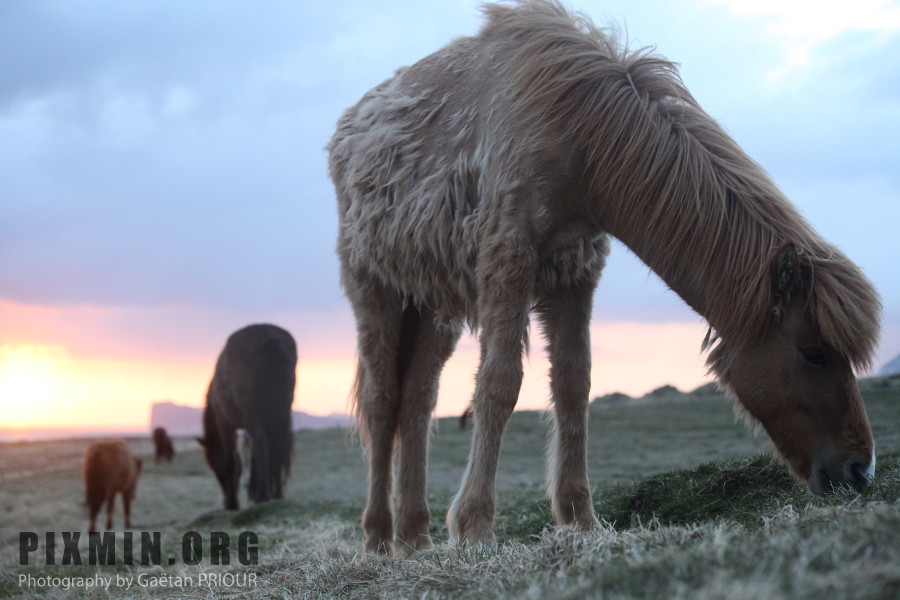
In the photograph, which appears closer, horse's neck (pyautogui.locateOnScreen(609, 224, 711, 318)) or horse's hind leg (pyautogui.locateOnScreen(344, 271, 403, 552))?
horse's neck (pyautogui.locateOnScreen(609, 224, 711, 318))

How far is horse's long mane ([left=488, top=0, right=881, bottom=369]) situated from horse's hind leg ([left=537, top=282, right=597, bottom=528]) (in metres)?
0.62

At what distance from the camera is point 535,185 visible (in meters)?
3.71

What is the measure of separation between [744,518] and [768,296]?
3.08 ft

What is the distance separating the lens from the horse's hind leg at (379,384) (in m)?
4.91

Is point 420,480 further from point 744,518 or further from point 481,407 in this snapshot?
point 744,518

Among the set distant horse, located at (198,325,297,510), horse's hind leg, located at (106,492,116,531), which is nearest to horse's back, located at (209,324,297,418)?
distant horse, located at (198,325,297,510)

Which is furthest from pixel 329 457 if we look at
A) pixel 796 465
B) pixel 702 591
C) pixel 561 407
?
pixel 702 591

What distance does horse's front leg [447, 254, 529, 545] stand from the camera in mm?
3580

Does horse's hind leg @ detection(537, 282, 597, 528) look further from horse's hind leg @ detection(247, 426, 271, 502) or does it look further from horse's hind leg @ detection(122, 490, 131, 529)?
horse's hind leg @ detection(122, 490, 131, 529)

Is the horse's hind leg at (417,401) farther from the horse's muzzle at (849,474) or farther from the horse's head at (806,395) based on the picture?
the horse's muzzle at (849,474)

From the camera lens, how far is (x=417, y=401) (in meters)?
4.98

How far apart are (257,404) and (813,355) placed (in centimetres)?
883

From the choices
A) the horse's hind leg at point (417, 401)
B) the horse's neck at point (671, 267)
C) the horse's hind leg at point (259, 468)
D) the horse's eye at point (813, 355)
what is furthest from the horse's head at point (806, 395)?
the horse's hind leg at point (259, 468)

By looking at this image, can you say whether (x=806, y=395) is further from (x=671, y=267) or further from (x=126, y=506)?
(x=126, y=506)
